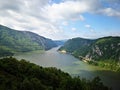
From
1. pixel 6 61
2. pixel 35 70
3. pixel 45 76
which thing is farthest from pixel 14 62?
pixel 45 76

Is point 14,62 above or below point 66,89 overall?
above

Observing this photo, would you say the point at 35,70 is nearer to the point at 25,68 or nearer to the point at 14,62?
the point at 25,68

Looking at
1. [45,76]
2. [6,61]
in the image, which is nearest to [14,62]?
[6,61]

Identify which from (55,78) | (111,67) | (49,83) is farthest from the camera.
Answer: (111,67)

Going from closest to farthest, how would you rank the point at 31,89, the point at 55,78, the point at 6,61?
the point at 31,89
the point at 55,78
the point at 6,61

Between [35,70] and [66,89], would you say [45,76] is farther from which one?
[66,89]

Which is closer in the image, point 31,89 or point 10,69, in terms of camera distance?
point 31,89
